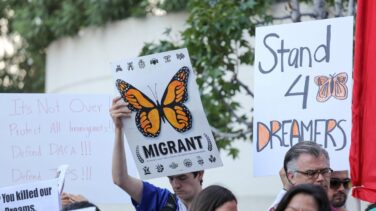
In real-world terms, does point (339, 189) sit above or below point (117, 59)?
above

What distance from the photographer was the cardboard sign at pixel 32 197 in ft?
19.6

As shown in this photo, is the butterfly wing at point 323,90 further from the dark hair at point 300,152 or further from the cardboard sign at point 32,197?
the cardboard sign at point 32,197

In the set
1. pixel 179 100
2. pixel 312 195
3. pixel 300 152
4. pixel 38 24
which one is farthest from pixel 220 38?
pixel 38 24

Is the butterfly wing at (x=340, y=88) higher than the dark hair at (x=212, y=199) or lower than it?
higher

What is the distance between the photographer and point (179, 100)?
5918 mm

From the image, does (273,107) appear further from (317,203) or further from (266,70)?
(317,203)

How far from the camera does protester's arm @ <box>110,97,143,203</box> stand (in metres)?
5.82

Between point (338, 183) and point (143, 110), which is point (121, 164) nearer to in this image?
point (143, 110)

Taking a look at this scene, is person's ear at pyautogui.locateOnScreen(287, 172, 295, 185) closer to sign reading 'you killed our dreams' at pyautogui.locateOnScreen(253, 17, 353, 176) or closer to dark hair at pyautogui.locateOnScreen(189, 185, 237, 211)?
dark hair at pyautogui.locateOnScreen(189, 185, 237, 211)

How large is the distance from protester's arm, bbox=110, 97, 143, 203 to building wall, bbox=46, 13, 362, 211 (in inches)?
242

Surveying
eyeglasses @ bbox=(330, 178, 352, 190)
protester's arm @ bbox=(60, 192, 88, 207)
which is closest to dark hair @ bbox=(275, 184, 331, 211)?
eyeglasses @ bbox=(330, 178, 352, 190)

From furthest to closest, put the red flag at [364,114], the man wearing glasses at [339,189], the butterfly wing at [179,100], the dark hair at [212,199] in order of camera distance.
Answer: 1. the butterfly wing at [179,100]
2. the man wearing glasses at [339,189]
3. the red flag at [364,114]
4. the dark hair at [212,199]

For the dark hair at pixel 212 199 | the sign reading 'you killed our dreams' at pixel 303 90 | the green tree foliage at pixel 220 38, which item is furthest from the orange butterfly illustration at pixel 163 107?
the green tree foliage at pixel 220 38

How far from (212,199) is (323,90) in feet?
4.75
